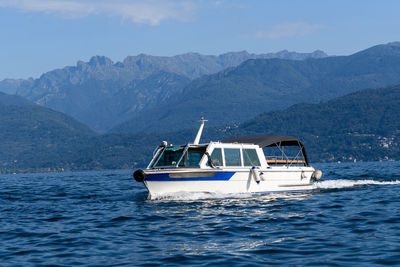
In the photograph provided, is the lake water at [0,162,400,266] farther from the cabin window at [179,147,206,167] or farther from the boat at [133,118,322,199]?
the cabin window at [179,147,206,167]

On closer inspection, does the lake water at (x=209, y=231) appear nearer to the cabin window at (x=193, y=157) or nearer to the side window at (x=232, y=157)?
the side window at (x=232, y=157)

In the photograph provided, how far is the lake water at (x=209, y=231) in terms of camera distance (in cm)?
1457

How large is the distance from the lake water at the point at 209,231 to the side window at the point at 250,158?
213 cm

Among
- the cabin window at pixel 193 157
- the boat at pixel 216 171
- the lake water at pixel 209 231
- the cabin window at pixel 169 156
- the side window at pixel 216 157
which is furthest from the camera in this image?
the cabin window at pixel 169 156

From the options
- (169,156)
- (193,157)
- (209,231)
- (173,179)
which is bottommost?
Result: (209,231)

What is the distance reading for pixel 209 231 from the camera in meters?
18.6

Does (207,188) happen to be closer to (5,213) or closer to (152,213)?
(152,213)

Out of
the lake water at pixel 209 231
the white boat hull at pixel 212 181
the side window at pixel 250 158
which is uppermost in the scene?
the side window at pixel 250 158

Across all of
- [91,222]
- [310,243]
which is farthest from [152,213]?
[310,243]

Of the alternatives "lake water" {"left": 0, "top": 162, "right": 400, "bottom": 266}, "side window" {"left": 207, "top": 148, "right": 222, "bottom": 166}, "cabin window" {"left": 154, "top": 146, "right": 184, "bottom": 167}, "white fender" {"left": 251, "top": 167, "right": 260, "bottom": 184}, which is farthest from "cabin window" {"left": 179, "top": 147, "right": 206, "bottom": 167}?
"white fender" {"left": 251, "top": 167, "right": 260, "bottom": 184}

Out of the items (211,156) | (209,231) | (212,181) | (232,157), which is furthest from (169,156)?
(209,231)

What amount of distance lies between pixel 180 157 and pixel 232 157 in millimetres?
2819

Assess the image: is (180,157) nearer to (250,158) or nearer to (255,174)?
(250,158)

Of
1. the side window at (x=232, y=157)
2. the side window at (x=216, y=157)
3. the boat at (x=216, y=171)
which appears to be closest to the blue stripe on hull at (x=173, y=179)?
the boat at (x=216, y=171)
